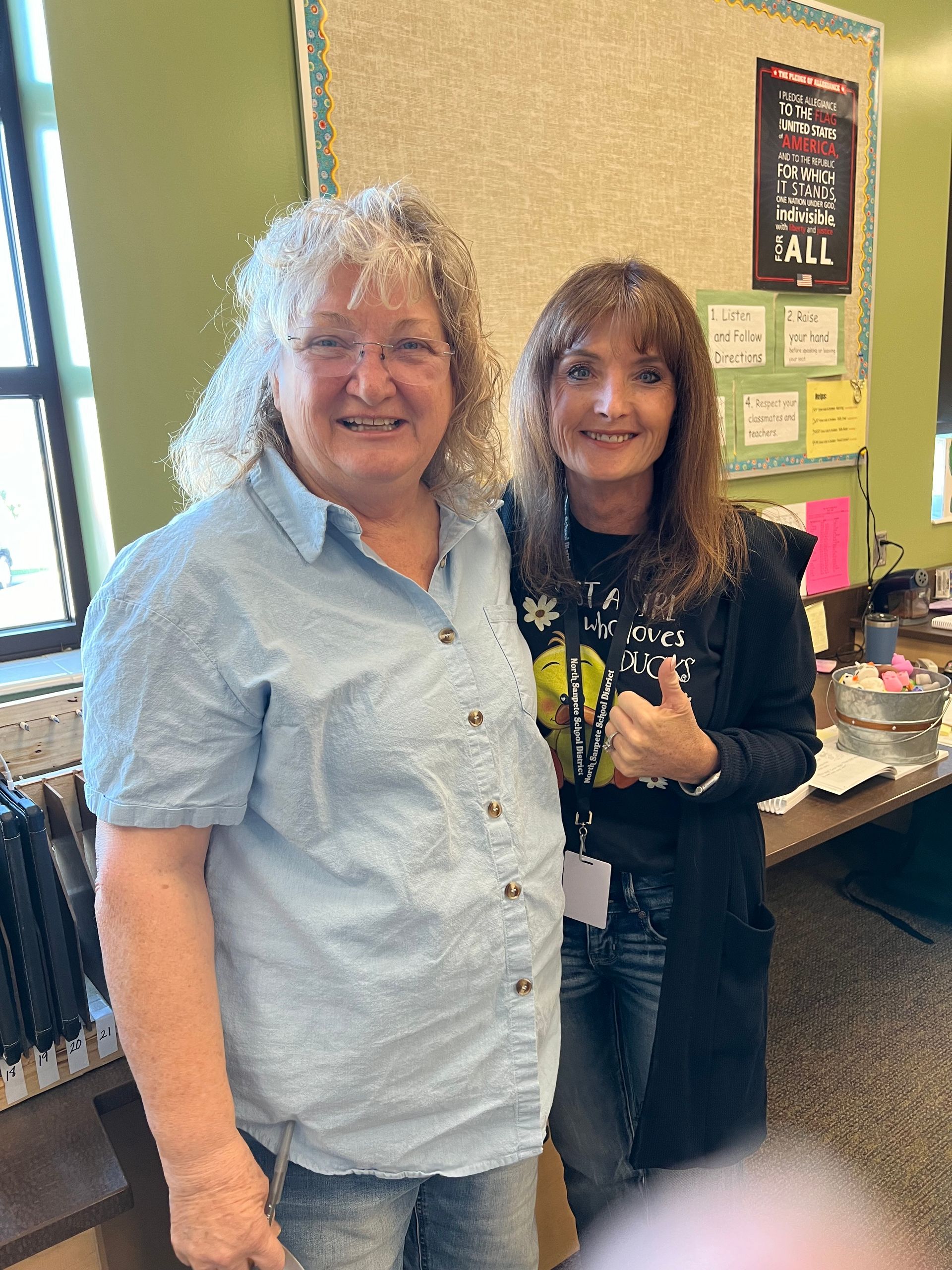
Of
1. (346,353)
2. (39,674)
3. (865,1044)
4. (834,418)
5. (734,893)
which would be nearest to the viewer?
(346,353)

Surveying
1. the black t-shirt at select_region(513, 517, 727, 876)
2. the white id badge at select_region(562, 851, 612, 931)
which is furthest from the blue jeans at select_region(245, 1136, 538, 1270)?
the black t-shirt at select_region(513, 517, 727, 876)

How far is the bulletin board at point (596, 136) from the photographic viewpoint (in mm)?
1591

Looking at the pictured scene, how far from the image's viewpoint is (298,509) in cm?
87

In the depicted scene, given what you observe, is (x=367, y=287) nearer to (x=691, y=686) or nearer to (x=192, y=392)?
(x=691, y=686)

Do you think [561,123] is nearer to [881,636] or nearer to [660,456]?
[660,456]

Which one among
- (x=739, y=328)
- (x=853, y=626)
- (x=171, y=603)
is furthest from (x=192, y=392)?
(x=853, y=626)

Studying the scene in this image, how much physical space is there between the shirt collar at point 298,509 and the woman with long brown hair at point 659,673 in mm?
377

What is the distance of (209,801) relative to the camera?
0.80 metres

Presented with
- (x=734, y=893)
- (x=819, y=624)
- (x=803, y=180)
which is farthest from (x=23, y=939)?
(x=803, y=180)

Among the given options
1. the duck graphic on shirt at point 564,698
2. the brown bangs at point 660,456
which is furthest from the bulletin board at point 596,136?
the duck graphic on shirt at point 564,698

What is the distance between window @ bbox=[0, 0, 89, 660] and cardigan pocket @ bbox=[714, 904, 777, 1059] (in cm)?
126

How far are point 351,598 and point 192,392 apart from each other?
81 centimetres

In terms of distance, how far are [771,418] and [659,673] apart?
1565mm

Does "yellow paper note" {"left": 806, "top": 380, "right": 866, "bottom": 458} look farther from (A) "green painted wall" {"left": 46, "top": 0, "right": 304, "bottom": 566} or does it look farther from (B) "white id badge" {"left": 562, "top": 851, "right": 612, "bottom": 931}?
(B) "white id badge" {"left": 562, "top": 851, "right": 612, "bottom": 931}
